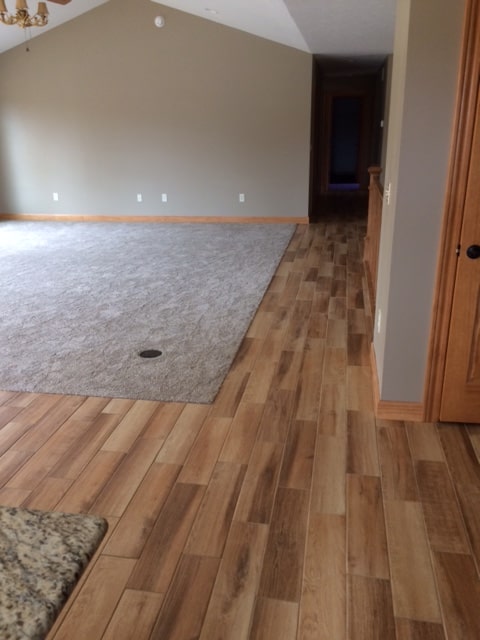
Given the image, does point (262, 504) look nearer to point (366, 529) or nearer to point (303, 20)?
point (366, 529)

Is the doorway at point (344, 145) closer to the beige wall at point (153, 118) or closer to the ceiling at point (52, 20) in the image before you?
the beige wall at point (153, 118)

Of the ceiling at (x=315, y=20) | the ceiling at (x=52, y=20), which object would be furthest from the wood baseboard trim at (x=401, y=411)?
the ceiling at (x=52, y=20)

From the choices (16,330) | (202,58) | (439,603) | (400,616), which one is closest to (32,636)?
(400,616)

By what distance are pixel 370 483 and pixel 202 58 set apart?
716 cm

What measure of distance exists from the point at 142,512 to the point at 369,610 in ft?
2.97

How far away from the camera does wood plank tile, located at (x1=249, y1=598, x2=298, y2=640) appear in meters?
1.57

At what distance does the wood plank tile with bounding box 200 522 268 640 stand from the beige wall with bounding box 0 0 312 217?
678 centimetres

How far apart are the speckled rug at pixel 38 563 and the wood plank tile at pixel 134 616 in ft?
2.95

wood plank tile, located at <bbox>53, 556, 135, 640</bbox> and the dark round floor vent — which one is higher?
the dark round floor vent

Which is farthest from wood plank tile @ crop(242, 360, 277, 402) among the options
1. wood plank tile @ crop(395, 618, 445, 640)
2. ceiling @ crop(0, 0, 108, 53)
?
ceiling @ crop(0, 0, 108, 53)

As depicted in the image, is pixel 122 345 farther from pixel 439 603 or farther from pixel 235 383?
pixel 439 603

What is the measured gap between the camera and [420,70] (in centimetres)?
225

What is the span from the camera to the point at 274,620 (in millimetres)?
1623

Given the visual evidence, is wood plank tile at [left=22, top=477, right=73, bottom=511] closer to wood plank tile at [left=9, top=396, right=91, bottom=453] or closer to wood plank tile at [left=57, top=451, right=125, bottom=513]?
wood plank tile at [left=57, top=451, right=125, bottom=513]
